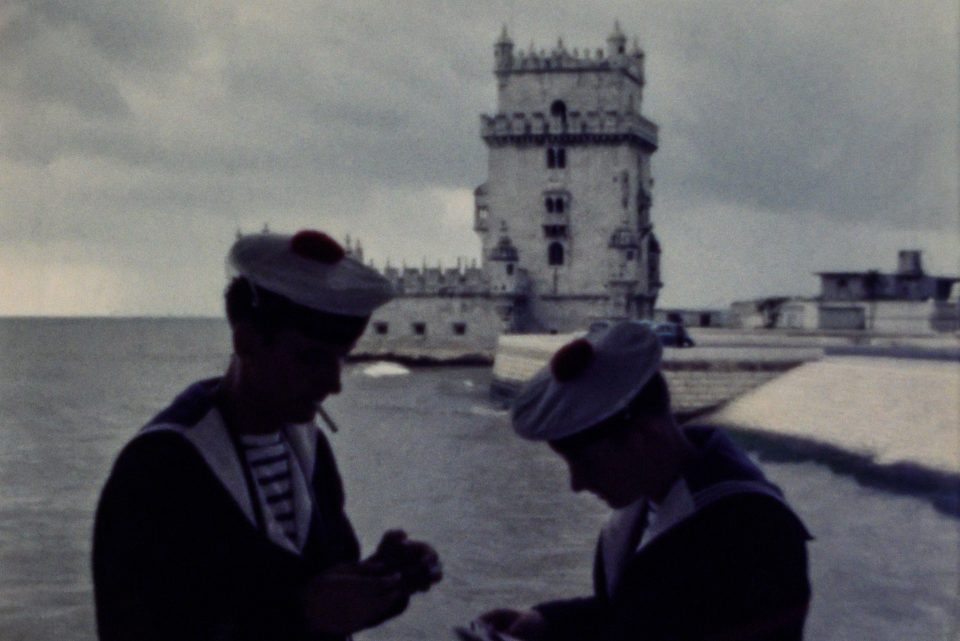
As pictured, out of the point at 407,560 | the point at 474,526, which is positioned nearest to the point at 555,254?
the point at 474,526

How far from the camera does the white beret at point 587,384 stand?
311 centimetres

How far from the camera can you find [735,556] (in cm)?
305

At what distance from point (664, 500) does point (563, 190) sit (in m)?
64.9

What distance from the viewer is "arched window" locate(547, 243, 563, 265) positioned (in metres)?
67.7

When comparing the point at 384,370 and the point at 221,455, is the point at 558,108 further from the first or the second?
the point at 221,455

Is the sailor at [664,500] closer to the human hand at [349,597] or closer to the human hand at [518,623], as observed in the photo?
the human hand at [518,623]

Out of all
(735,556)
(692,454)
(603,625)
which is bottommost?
(603,625)

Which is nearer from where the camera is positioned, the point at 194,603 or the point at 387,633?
the point at 194,603

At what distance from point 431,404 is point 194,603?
4475 cm

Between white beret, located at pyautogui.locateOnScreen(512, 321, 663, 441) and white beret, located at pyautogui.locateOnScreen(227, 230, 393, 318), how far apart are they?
44cm

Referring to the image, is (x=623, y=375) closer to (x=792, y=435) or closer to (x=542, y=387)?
(x=542, y=387)

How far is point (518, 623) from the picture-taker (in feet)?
11.4

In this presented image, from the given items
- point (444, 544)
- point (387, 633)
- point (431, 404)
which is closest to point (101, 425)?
point (431, 404)

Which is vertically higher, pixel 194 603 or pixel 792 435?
pixel 194 603
